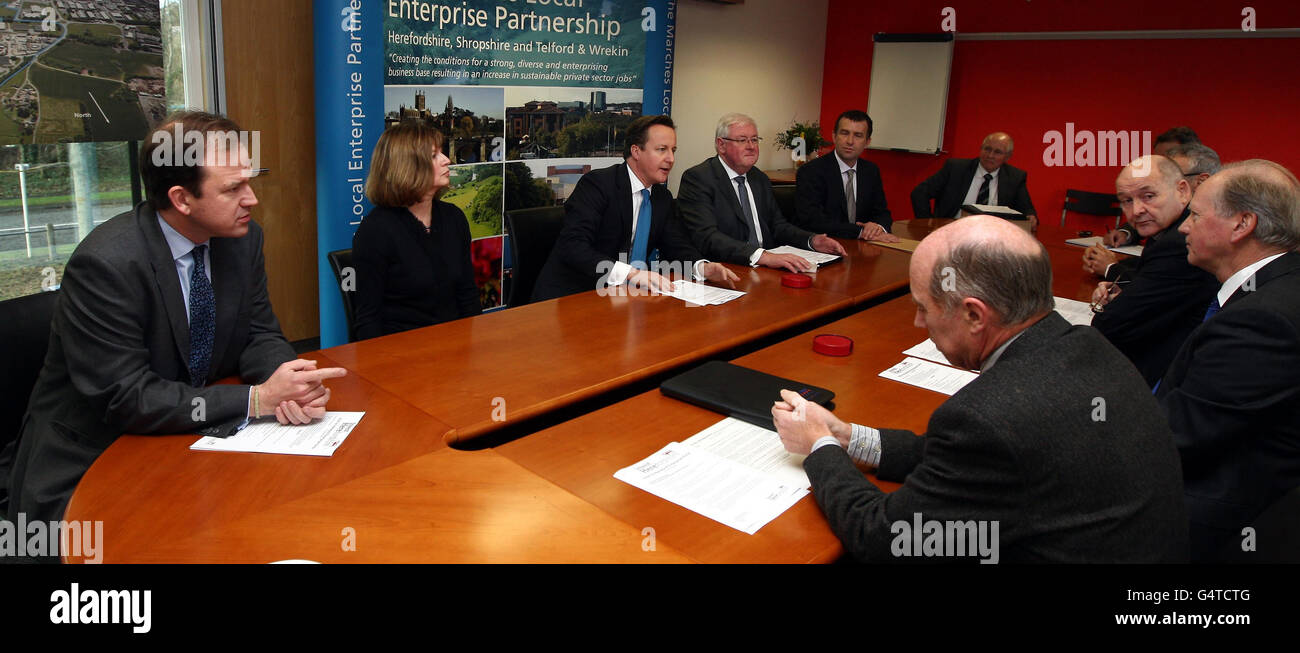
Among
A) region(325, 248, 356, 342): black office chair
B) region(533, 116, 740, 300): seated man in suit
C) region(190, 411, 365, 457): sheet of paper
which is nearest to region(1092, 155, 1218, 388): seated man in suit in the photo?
region(533, 116, 740, 300): seated man in suit

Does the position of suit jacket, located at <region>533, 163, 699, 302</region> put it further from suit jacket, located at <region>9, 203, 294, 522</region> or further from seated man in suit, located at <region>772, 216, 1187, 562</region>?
seated man in suit, located at <region>772, 216, 1187, 562</region>

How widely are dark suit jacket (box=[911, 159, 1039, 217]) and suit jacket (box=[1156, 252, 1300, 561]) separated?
4156 mm

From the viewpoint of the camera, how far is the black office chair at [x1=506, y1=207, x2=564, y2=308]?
Result: 3.85m

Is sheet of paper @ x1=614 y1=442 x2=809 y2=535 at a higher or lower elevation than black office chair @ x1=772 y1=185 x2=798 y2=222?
lower

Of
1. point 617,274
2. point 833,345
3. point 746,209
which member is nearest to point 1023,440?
A: point 833,345

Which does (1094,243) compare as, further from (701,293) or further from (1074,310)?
(701,293)

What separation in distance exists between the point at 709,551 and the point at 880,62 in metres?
7.60

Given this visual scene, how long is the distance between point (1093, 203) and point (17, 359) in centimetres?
730

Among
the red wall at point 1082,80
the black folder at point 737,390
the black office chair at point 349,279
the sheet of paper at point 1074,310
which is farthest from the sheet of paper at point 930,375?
the red wall at point 1082,80

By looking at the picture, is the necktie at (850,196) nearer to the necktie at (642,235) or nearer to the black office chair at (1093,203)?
the necktie at (642,235)

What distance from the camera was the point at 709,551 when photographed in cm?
150

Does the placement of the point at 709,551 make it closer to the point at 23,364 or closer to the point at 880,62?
the point at 23,364

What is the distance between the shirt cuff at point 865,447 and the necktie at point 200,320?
162cm
